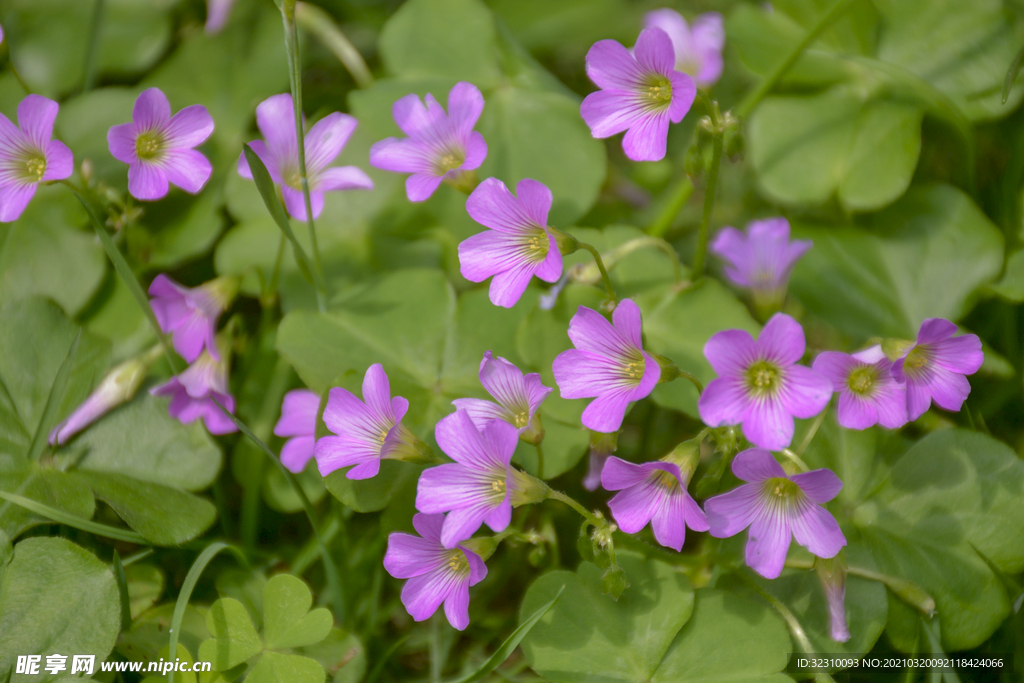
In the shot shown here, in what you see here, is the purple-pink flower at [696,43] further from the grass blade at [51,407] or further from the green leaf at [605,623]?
the grass blade at [51,407]

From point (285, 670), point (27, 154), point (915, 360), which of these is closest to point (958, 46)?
point (915, 360)

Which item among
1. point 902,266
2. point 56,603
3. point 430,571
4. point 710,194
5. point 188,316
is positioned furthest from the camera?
point 902,266

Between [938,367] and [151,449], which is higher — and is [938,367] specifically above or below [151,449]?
above

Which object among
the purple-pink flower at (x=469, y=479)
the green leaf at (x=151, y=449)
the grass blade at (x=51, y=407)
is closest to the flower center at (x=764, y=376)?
the purple-pink flower at (x=469, y=479)

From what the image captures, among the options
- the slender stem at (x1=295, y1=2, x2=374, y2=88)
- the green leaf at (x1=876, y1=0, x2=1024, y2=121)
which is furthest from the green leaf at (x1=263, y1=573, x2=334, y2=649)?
the green leaf at (x1=876, y1=0, x2=1024, y2=121)

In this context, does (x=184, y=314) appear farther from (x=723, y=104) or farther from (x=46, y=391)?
(x=723, y=104)

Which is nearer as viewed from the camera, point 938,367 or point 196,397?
point 938,367

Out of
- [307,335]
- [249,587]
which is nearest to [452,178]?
[307,335]

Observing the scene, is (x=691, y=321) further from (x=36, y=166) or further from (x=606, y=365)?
(x=36, y=166)
